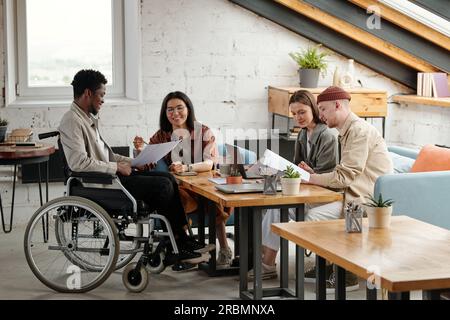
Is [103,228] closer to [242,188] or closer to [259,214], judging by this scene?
[242,188]

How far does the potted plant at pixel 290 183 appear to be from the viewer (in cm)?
446

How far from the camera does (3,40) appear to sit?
22.1 feet

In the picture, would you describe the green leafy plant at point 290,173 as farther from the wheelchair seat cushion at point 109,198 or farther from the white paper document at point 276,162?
the wheelchair seat cushion at point 109,198

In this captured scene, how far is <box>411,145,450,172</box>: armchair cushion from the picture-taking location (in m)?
5.23

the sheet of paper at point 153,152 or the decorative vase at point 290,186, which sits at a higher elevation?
the sheet of paper at point 153,152

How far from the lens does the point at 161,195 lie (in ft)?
15.8

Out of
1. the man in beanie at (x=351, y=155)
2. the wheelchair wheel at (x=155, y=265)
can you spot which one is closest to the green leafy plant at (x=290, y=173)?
the man in beanie at (x=351, y=155)

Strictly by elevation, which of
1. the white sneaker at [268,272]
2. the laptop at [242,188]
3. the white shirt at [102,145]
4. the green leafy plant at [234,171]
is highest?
the white shirt at [102,145]

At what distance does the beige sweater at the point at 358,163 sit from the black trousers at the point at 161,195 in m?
0.79

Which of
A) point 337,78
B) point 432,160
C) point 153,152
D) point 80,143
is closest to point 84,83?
point 80,143

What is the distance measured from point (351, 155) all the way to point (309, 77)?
7.58 ft

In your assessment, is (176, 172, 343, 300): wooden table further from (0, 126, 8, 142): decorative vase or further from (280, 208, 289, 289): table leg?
(0, 126, 8, 142): decorative vase

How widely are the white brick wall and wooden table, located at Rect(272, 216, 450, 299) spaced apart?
11.9 ft

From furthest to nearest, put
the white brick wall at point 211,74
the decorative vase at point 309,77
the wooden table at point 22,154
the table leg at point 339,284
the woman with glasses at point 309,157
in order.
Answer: the decorative vase at point 309,77 < the white brick wall at point 211,74 < the wooden table at point 22,154 < the woman with glasses at point 309,157 < the table leg at point 339,284
